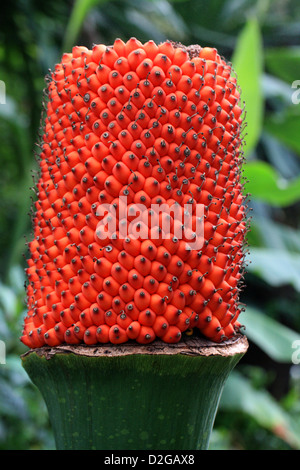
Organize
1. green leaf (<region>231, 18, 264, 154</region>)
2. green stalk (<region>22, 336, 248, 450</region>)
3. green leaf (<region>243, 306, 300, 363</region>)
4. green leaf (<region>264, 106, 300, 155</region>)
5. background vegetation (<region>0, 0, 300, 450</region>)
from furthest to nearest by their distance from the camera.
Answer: green leaf (<region>264, 106, 300, 155</region>)
green leaf (<region>243, 306, 300, 363</region>)
background vegetation (<region>0, 0, 300, 450</region>)
green leaf (<region>231, 18, 264, 154</region>)
green stalk (<region>22, 336, 248, 450</region>)

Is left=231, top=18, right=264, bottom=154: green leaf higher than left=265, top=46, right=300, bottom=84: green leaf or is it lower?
lower

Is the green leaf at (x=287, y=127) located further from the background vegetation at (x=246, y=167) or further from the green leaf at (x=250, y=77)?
the green leaf at (x=250, y=77)

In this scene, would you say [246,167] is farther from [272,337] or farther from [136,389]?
[136,389]

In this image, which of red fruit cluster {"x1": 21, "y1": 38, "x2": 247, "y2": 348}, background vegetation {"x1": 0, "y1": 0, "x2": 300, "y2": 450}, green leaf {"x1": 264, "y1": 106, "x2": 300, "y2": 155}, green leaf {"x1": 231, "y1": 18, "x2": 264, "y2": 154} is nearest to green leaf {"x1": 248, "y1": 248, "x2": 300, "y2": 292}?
background vegetation {"x1": 0, "y1": 0, "x2": 300, "y2": 450}

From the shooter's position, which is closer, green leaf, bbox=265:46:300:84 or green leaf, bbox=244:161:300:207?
green leaf, bbox=244:161:300:207

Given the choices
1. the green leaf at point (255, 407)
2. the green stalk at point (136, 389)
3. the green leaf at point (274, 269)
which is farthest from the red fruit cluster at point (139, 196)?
the green leaf at point (255, 407)

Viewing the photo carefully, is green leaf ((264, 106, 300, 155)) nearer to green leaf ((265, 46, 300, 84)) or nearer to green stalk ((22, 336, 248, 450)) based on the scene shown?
green leaf ((265, 46, 300, 84))
